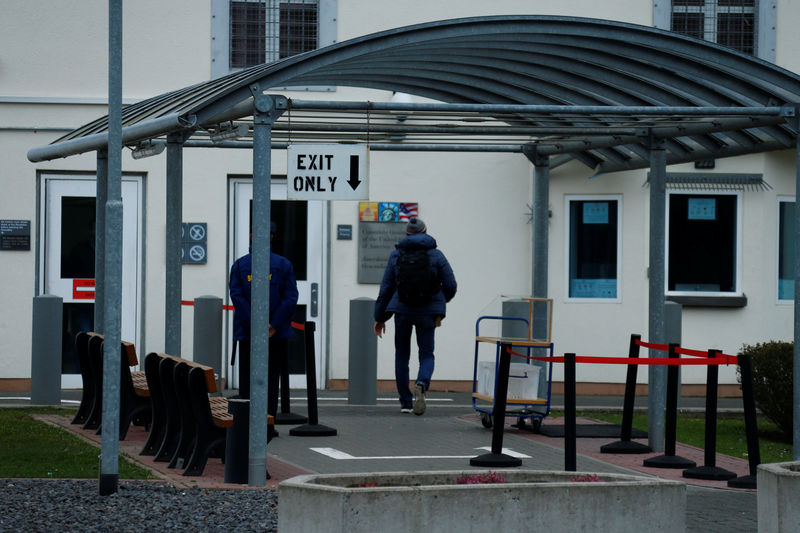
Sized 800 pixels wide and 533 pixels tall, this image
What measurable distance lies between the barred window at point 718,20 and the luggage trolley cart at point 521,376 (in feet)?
17.8

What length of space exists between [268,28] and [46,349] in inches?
197

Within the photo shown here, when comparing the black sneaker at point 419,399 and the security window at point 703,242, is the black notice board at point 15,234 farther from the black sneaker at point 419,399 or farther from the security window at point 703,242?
the security window at point 703,242

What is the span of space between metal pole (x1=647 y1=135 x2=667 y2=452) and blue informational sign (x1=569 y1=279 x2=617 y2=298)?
523cm

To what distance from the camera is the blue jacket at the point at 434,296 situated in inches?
504

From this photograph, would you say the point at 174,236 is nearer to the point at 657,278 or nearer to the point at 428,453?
the point at 428,453

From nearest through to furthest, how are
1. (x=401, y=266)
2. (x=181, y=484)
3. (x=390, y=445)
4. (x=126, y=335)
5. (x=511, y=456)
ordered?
(x=181, y=484) < (x=511, y=456) < (x=390, y=445) < (x=401, y=266) < (x=126, y=335)

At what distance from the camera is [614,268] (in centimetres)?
1631

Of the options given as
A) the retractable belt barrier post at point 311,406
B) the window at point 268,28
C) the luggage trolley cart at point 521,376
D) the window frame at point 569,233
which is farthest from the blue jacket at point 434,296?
the window at point 268,28

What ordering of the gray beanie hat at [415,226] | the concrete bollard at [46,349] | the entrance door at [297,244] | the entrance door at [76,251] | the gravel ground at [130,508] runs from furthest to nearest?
the entrance door at [297,244]
the entrance door at [76,251]
the concrete bollard at [46,349]
the gray beanie hat at [415,226]
the gravel ground at [130,508]

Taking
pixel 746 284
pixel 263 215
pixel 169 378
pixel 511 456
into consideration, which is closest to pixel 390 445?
pixel 511 456

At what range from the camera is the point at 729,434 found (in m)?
12.7

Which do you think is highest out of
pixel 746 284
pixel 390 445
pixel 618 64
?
pixel 618 64

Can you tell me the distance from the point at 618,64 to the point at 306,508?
15.7ft

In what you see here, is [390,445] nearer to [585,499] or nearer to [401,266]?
[401,266]
